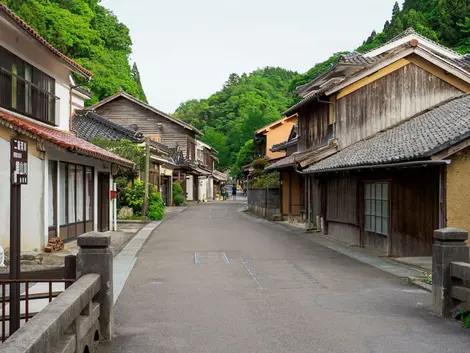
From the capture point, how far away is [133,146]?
27.8 meters

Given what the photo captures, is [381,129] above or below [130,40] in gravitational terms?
below

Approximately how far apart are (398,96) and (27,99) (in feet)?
42.0

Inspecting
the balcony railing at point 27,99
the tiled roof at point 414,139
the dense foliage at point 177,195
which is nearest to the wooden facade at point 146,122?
the dense foliage at point 177,195

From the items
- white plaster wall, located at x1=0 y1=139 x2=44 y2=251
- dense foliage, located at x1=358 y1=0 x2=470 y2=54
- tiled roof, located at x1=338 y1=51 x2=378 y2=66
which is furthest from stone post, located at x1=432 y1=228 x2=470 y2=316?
dense foliage, located at x1=358 y1=0 x2=470 y2=54

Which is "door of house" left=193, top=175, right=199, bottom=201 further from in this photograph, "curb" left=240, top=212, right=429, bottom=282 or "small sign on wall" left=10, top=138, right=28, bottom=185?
"small sign on wall" left=10, top=138, right=28, bottom=185

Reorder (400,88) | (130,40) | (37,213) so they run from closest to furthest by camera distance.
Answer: (37,213) → (400,88) → (130,40)

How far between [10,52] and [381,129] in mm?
12807

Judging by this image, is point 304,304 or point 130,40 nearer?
point 304,304

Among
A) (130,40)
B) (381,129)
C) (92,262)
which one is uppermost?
(130,40)

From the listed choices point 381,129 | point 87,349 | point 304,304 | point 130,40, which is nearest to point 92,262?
point 87,349

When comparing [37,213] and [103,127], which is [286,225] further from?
[37,213]

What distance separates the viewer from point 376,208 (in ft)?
51.5

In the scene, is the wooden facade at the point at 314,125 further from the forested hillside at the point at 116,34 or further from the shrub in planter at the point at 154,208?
the forested hillside at the point at 116,34

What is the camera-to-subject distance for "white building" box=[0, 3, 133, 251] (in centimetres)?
1252
